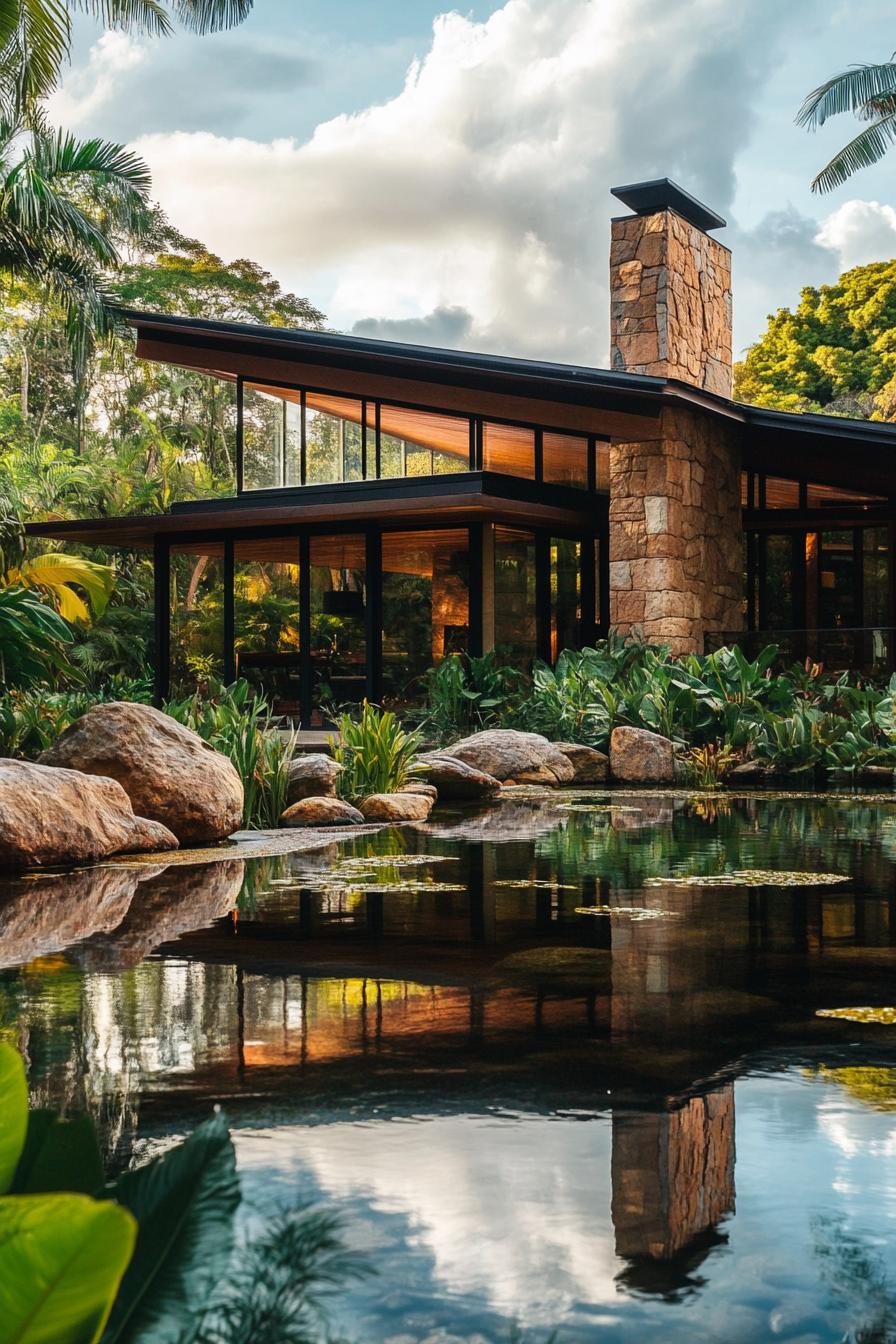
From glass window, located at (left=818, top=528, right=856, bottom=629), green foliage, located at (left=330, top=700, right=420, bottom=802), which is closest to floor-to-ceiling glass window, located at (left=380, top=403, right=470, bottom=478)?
glass window, located at (left=818, top=528, right=856, bottom=629)

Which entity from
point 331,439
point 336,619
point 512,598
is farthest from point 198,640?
point 512,598

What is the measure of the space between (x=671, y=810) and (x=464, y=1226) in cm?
919

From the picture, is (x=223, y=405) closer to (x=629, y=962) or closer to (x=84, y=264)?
(x=84, y=264)

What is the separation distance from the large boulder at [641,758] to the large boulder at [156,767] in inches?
250

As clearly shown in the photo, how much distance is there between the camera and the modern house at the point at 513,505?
17.9 m

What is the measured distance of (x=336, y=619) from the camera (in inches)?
819

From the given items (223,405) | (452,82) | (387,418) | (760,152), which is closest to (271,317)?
(223,405)

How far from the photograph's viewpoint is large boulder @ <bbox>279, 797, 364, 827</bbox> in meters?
10.6

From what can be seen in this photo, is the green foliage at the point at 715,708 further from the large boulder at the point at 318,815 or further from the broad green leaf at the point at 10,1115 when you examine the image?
the broad green leaf at the point at 10,1115

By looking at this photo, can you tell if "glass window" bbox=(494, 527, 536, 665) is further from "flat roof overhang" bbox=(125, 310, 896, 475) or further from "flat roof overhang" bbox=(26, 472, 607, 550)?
"flat roof overhang" bbox=(125, 310, 896, 475)

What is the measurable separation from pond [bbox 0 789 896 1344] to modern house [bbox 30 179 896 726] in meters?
11.4

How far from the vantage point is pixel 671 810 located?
454 inches

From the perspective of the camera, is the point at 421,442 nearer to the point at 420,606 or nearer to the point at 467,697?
the point at 420,606

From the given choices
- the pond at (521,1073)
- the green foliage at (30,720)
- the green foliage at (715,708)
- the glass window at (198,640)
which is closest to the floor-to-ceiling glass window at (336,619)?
the glass window at (198,640)
